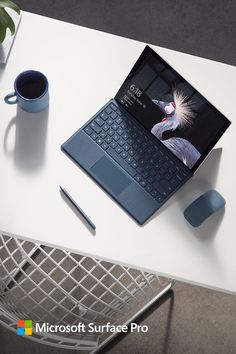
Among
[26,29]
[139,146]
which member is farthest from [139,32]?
[139,146]

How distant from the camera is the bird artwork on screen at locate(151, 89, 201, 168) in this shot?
1.15m

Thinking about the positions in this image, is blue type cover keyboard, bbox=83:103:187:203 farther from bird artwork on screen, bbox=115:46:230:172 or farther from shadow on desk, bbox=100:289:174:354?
shadow on desk, bbox=100:289:174:354

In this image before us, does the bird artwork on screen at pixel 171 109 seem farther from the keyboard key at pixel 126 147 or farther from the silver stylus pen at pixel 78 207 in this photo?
the silver stylus pen at pixel 78 207

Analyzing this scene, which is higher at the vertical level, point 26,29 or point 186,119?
point 26,29

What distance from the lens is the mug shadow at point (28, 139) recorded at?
1230 millimetres

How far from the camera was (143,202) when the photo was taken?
47.9 inches

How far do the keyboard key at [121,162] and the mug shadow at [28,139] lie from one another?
17 cm

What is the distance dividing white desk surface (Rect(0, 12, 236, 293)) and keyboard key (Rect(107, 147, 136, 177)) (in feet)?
0.28

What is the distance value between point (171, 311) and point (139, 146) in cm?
85

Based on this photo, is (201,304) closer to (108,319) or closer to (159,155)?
(108,319)

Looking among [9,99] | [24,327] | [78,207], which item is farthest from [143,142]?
[24,327]

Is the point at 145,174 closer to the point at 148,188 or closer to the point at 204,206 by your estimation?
the point at 148,188

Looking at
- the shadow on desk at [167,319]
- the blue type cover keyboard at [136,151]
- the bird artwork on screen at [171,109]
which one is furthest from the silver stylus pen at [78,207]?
the shadow on desk at [167,319]

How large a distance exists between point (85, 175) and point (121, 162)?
0.31 feet
